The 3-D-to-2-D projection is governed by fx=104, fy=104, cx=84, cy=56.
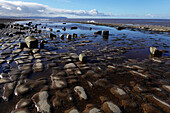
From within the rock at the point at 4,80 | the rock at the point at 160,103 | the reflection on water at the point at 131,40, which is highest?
the reflection on water at the point at 131,40

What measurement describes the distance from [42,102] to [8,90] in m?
1.74

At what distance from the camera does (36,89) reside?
14.5 feet

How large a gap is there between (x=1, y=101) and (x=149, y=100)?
17.9ft

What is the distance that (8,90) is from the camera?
425 cm

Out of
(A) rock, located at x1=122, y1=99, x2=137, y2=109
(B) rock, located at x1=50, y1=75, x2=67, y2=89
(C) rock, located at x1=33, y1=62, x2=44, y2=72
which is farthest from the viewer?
(C) rock, located at x1=33, y1=62, x2=44, y2=72

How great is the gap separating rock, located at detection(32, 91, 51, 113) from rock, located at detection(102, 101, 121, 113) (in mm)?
1831

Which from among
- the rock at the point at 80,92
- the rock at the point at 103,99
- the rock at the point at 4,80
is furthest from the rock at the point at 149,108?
the rock at the point at 4,80

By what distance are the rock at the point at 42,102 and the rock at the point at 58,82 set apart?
559 millimetres

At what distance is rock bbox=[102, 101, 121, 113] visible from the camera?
3.39m

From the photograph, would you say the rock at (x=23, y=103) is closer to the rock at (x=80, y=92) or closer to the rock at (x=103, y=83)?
the rock at (x=80, y=92)

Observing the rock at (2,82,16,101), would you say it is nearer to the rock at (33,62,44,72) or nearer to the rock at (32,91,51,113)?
the rock at (32,91,51,113)

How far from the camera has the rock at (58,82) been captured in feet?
15.2

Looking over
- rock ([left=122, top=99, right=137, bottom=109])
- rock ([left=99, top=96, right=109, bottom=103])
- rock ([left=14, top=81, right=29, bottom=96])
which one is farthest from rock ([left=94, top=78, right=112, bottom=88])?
rock ([left=14, top=81, right=29, bottom=96])

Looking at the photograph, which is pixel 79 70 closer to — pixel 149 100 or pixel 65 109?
pixel 65 109
